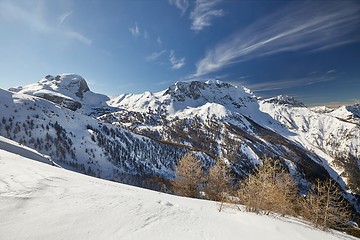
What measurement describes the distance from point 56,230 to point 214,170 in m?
38.8

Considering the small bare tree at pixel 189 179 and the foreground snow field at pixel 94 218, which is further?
the small bare tree at pixel 189 179

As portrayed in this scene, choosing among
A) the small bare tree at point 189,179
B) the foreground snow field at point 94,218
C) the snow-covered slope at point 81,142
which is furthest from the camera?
the snow-covered slope at point 81,142

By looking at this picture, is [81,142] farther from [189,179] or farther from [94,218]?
[94,218]

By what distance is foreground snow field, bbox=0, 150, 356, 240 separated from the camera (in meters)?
6.32

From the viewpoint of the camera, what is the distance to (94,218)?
24.2 ft

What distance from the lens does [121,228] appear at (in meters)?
6.96

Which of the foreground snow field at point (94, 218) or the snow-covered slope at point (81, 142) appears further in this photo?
the snow-covered slope at point (81, 142)

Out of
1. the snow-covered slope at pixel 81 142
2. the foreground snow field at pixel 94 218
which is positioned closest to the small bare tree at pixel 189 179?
the foreground snow field at pixel 94 218

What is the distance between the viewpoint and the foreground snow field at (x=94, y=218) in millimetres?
6316

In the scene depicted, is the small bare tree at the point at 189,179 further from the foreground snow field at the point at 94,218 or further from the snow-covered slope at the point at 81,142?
the snow-covered slope at the point at 81,142

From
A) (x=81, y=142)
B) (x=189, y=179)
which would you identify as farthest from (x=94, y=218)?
(x=81, y=142)

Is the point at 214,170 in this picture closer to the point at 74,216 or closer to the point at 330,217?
the point at 330,217

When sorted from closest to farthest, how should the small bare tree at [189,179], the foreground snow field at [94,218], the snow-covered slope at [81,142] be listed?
the foreground snow field at [94,218]
the small bare tree at [189,179]
the snow-covered slope at [81,142]

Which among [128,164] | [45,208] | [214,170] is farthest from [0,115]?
[45,208]
